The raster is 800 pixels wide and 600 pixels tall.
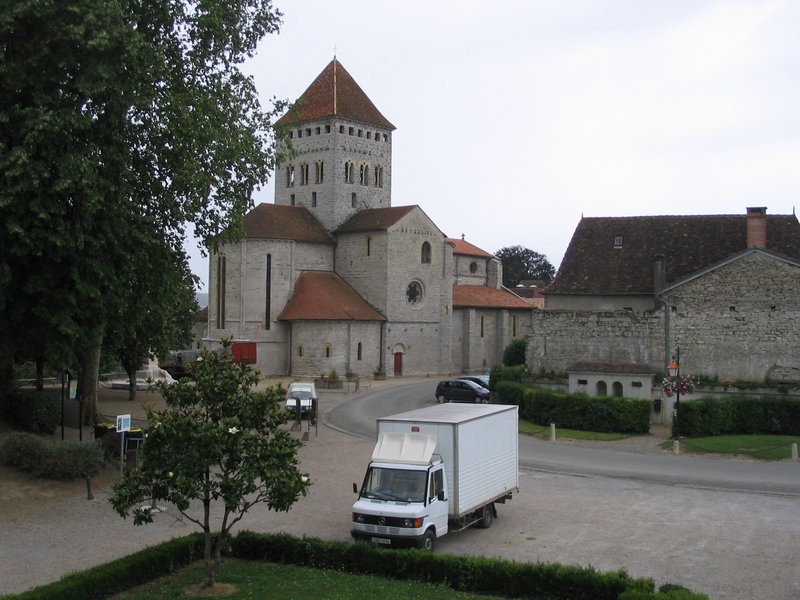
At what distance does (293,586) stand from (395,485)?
3.34 metres

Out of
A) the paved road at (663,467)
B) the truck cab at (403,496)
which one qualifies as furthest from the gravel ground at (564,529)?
the truck cab at (403,496)

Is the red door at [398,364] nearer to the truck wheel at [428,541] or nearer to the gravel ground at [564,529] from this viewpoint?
the gravel ground at [564,529]

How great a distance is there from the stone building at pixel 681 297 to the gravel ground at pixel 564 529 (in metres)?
13.3

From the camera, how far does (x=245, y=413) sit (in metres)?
13.3

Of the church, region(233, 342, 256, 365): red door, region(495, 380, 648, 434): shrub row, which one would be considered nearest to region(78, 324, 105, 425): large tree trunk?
region(495, 380, 648, 434): shrub row

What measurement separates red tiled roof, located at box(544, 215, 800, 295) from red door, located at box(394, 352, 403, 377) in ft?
60.6

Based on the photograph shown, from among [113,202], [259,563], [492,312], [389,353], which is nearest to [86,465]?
[113,202]

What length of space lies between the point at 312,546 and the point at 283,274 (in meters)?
41.3

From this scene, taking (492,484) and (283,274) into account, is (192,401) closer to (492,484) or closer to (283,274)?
(492,484)

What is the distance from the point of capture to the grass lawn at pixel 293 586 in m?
Result: 12.9

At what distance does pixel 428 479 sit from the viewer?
1577cm

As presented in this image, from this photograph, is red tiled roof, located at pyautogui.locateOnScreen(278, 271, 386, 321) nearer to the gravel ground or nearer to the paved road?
the paved road

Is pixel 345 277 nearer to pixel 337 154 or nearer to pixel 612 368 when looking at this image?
pixel 337 154

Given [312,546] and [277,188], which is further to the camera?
[277,188]
